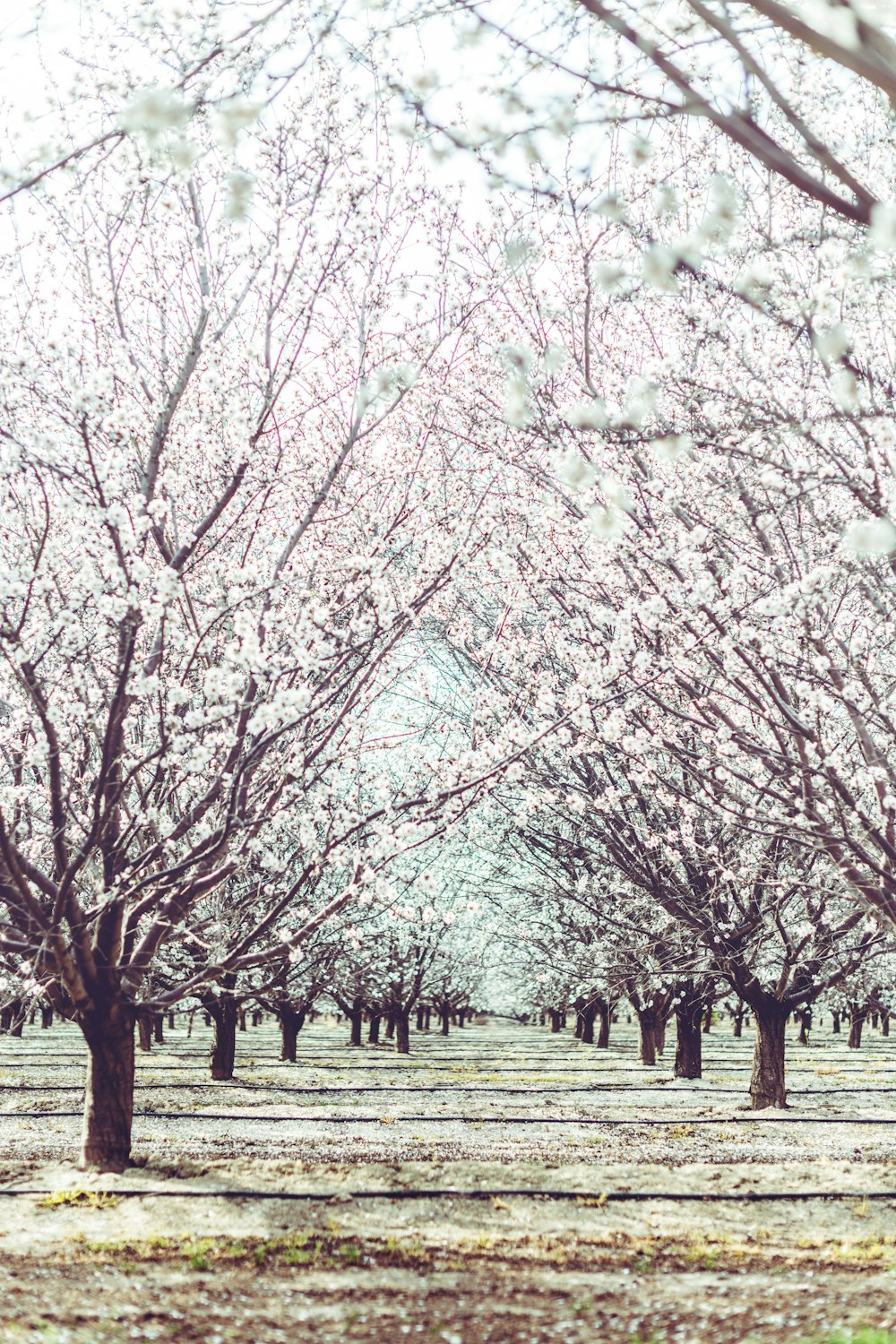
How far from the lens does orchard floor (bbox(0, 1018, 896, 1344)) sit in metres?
6.34

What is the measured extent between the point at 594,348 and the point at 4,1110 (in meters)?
14.8

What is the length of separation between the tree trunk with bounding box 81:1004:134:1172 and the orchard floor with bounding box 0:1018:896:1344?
14.1 inches

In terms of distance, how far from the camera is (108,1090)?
1059 centimetres

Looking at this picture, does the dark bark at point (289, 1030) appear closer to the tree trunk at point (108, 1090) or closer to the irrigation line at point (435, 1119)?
the irrigation line at point (435, 1119)

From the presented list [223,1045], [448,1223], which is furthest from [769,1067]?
[223,1045]

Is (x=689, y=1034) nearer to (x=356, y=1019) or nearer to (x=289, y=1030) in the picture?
(x=289, y=1030)

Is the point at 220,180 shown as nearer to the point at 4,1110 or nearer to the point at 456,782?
the point at 456,782

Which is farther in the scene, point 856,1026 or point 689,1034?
point 856,1026

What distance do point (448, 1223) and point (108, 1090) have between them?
3.65m

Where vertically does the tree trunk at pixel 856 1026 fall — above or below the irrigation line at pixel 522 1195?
below

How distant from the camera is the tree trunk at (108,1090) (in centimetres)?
1042

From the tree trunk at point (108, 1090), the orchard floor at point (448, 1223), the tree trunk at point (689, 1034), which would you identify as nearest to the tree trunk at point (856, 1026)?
the tree trunk at point (689, 1034)

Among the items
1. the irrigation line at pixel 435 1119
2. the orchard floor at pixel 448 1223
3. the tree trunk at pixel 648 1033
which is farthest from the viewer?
the tree trunk at pixel 648 1033

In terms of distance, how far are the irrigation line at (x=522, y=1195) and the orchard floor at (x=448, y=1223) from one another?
0.04 m
